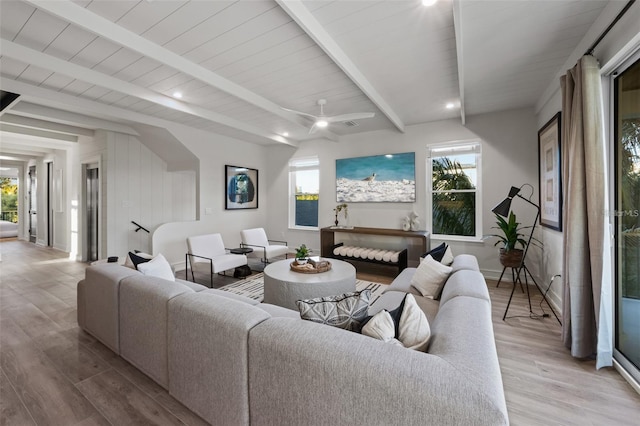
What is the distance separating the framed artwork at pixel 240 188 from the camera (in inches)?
229

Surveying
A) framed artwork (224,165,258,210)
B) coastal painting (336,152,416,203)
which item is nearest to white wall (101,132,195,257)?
framed artwork (224,165,258,210)

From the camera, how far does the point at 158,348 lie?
1.79m

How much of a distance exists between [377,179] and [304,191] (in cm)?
183

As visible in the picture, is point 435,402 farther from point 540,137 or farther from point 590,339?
point 540,137

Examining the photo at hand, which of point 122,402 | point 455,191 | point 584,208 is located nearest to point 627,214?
point 584,208

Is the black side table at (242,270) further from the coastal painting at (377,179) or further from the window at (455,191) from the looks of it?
the window at (455,191)

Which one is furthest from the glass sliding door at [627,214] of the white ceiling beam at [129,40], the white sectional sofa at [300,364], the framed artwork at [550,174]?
the white ceiling beam at [129,40]

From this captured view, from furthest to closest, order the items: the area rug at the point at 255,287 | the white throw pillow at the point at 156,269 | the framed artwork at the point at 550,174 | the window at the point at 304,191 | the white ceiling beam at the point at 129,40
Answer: the window at the point at 304,191
the area rug at the point at 255,287
the framed artwork at the point at 550,174
the white throw pillow at the point at 156,269
the white ceiling beam at the point at 129,40

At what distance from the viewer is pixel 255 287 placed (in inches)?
159

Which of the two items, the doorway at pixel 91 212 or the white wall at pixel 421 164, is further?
the doorway at pixel 91 212

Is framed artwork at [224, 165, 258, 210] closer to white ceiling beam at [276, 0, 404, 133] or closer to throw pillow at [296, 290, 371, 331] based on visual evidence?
white ceiling beam at [276, 0, 404, 133]

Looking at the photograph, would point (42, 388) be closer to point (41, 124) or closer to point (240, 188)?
point (240, 188)

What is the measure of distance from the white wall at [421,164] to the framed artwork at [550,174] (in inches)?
16.1

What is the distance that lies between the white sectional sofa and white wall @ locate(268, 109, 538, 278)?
302 centimetres
